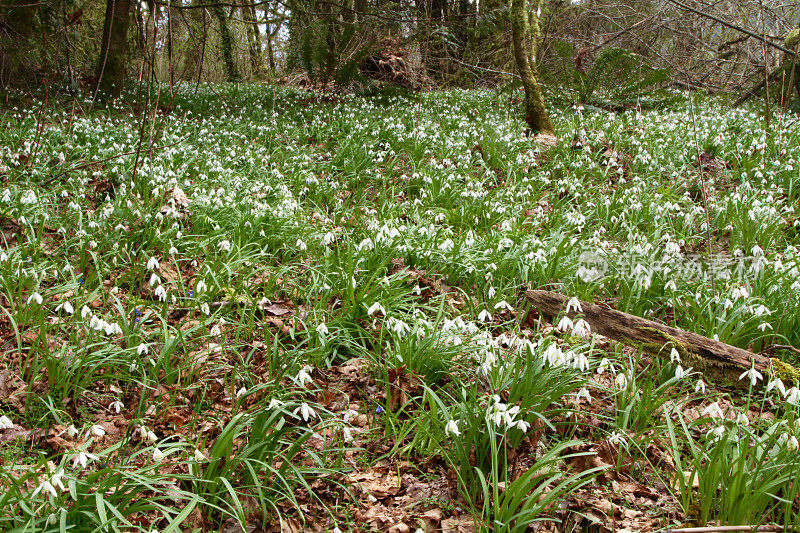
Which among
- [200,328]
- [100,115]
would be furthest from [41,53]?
[200,328]

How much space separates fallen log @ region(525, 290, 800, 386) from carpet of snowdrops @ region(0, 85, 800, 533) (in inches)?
3.2

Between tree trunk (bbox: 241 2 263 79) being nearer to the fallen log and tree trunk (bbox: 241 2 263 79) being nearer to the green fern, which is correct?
the green fern

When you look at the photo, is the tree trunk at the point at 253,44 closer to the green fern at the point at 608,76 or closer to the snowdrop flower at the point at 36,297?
the green fern at the point at 608,76

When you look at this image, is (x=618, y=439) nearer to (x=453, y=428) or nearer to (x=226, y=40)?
(x=453, y=428)

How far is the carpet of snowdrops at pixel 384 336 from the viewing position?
218cm

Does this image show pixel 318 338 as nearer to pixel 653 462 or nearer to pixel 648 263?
pixel 653 462

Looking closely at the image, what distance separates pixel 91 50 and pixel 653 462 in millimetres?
15498

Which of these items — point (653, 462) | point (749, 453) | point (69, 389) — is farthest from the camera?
point (69, 389)

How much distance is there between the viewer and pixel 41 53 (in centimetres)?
901

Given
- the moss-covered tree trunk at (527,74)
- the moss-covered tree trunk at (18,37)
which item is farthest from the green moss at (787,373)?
the moss-covered tree trunk at (18,37)

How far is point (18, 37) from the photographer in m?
8.94

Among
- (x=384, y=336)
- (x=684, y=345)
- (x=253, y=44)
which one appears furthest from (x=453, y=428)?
(x=253, y=44)

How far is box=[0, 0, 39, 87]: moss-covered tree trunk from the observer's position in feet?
28.0

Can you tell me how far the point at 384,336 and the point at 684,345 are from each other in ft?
5.82
